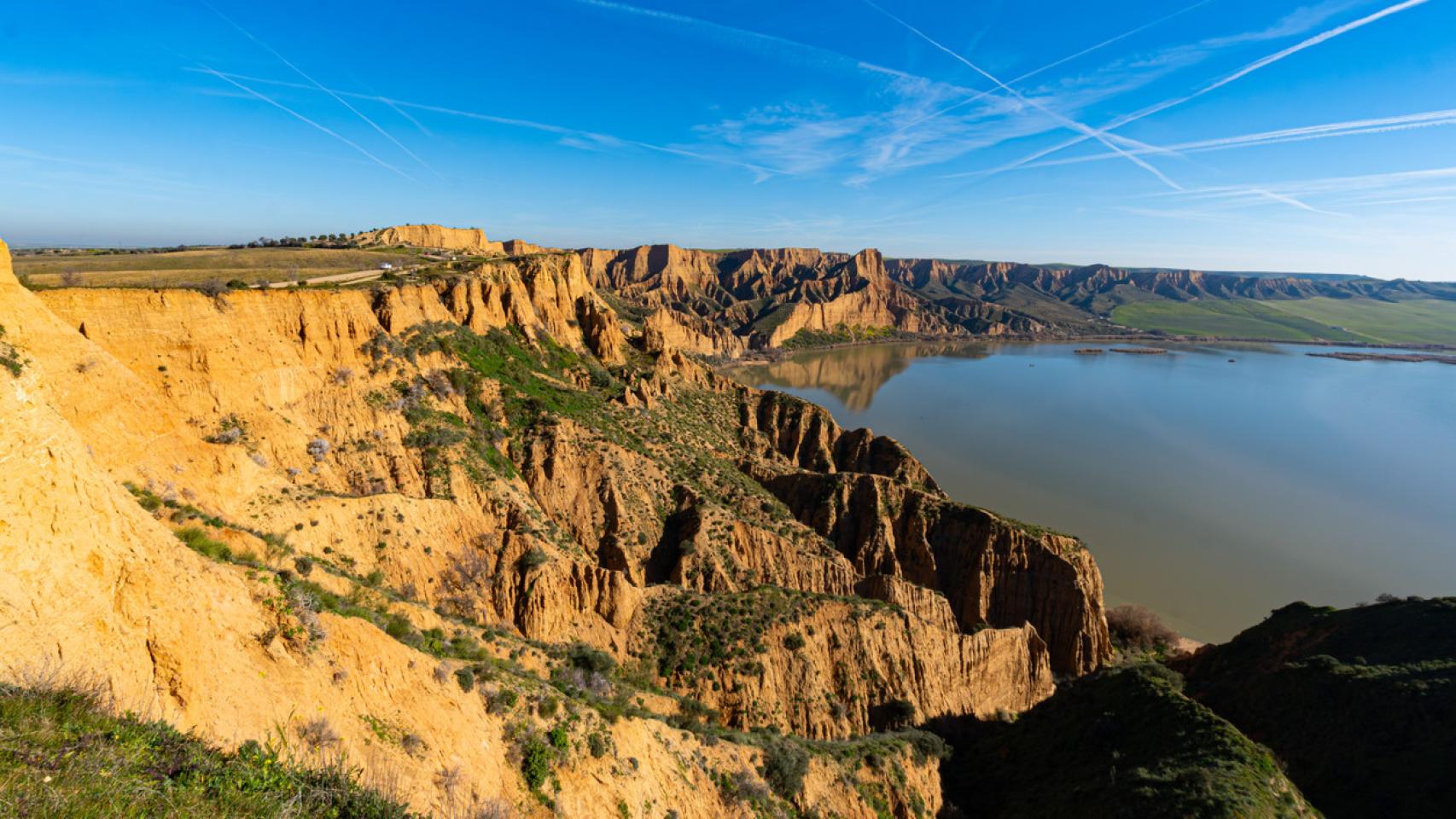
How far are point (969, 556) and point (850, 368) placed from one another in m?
99.4

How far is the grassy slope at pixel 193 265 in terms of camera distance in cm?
2575

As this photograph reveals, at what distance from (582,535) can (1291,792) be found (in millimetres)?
27909

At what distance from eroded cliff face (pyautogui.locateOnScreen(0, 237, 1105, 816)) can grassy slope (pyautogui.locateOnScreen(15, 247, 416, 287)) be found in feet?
23.3

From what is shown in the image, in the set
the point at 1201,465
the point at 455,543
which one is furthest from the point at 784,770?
the point at 1201,465

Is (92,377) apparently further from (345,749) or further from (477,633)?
(345,749)

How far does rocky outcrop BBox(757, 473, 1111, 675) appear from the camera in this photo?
106 feet

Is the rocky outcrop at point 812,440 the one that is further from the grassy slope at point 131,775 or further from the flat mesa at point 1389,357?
the flat mesa at point 1389,357

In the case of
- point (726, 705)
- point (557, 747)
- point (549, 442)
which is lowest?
point (726, 705)

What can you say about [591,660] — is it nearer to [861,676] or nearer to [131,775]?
[861,676]

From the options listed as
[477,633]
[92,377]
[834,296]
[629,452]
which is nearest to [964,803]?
[477,633]

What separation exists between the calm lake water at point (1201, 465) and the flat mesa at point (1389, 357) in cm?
2380

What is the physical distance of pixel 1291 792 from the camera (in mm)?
16156

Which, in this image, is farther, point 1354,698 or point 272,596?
point 1354,698

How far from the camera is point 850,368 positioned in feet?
430
